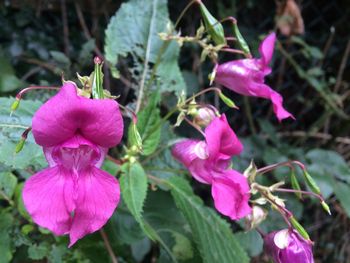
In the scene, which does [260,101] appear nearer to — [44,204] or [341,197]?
[341,197]

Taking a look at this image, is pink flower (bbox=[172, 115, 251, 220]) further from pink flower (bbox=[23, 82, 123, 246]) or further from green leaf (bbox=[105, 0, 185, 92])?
green leaf (bbox=[105, 0, 185, 92])

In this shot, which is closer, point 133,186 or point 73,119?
point 73,119

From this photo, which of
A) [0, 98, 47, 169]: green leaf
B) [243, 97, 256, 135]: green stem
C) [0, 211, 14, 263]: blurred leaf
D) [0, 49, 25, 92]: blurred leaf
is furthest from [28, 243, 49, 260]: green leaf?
[243, 97, 256, 135]: green stem

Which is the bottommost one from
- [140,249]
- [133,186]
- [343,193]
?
[140,249]

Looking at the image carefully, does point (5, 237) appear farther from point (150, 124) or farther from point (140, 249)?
point (140, 249)

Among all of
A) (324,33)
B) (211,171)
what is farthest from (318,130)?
(211,171)

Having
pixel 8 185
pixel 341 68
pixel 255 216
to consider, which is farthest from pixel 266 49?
pixel 341 68

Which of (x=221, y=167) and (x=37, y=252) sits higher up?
(x=221, y=167)
